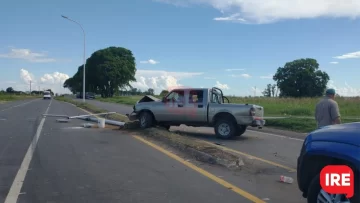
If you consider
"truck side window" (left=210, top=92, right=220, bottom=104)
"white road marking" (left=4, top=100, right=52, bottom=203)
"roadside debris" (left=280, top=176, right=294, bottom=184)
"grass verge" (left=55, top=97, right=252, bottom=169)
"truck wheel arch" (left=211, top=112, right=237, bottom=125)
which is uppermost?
"truck side window" (left=210, top=92, right=220, bottom=104)

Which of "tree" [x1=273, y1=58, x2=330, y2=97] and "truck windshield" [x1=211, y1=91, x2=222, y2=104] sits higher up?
"tree" [x1=273, y1=58, x2=330, y2=97]

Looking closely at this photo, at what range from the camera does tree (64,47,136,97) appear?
3485 inches

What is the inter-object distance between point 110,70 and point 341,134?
86139 millimetres

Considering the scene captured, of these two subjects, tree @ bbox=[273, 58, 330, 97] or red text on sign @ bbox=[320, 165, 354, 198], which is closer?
red text on sign @ bbox=[320, 165, 354, 198]

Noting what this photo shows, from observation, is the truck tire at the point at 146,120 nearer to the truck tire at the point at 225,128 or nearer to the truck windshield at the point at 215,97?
the truck windshield at the point at 215,97

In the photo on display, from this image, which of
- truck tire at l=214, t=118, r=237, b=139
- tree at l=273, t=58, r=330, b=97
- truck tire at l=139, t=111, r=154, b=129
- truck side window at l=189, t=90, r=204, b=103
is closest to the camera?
truck tire at l=214, t=118, r=237, b=139

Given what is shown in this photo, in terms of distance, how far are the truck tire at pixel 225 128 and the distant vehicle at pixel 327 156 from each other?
9.03 meters

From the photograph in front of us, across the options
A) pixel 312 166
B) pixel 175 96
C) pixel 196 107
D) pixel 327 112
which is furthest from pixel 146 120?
pixel 312 166

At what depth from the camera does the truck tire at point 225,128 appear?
1380 cm

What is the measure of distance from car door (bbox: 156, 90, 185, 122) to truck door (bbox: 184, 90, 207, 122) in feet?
0.90

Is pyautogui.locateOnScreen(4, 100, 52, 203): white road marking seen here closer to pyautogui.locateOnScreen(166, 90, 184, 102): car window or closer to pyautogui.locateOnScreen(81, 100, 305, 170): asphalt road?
pyautogui.locateOnScreen(81, 100, 305, 170): asphalt road

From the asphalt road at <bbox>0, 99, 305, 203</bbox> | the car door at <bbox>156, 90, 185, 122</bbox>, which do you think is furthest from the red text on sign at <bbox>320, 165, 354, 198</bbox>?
the car door at <bbox>156, 90, 185, 122</bbox>

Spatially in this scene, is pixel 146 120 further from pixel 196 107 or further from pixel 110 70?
pixel 110 70

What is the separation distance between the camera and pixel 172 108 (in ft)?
49.5
